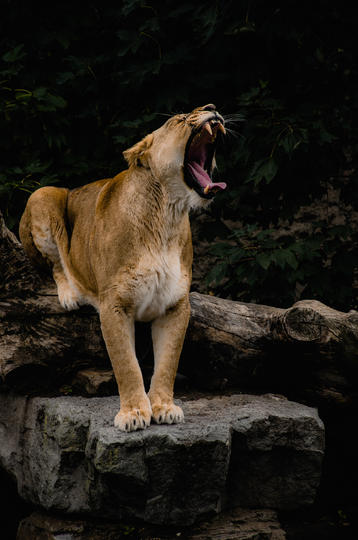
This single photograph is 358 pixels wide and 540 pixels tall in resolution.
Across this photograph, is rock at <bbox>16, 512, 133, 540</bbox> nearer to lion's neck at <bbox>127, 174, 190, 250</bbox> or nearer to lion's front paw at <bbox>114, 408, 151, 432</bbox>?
lion's front paw at <bbox>114, 408, 151, 432</bbox>

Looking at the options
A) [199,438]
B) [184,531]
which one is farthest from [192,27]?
[184,531]

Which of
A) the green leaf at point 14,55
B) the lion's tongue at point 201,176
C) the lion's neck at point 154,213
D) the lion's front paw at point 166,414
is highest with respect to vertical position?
the green leaf at point 14,55

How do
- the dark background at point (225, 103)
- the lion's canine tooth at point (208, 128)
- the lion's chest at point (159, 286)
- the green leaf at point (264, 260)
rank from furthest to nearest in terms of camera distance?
the dark background at point (225, 103) < the green leaf at point (264, 260) < the lion's chest at point (159, 286) < the lion's canine tooth at point (208, 128)

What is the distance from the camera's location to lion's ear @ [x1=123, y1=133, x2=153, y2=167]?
392cm

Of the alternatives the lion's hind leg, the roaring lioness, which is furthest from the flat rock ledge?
the lion's hind leg

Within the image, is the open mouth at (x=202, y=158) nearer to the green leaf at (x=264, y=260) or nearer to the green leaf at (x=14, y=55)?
the green leaf at (x=264, y=260)

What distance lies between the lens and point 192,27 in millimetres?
5797

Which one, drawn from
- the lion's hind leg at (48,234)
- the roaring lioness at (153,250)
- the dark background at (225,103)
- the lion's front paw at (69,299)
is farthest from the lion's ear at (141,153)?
the dark background at (225,103)

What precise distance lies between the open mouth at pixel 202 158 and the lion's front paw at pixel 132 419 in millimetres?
1294

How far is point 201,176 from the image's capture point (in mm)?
3666

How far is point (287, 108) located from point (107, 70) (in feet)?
6.21

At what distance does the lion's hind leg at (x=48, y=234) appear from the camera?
4586mm

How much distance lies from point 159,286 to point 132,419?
0.80 m

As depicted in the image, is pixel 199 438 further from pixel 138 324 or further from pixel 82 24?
pixel 82 24
